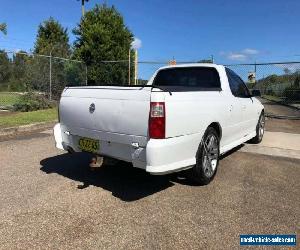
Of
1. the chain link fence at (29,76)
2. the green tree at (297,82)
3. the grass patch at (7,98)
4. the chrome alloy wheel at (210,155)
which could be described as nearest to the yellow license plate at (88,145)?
the chrome alloy wheel at (210,155)

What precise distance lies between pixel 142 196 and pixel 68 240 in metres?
1.46

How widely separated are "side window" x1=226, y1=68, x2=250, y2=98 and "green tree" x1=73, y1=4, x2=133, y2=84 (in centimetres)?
1267

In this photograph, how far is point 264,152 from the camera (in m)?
7.76

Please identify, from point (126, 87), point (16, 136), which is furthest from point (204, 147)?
point (16, 136)

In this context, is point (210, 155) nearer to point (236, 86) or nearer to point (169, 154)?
point (169, 154)

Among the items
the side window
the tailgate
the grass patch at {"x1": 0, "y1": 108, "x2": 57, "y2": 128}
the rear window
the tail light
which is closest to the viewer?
the tail light

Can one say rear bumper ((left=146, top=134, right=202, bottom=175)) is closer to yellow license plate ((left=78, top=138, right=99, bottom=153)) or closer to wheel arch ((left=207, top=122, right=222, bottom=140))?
wheel arch ((left=207, top=122, right=222, bottom=140))

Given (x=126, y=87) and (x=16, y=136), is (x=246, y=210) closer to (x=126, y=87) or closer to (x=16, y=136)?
(x=126, y=87)

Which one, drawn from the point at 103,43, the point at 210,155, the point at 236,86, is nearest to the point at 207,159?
the point at 210,155

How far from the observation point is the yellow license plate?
493 centimetres

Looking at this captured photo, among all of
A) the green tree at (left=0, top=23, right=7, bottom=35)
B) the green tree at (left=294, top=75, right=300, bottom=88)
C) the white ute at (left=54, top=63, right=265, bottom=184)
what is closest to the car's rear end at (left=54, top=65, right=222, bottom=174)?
the white ute at (left=54, top=63, right=265, bottom=184)

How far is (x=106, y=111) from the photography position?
4637 millimetres

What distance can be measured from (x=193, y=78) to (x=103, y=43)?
1617 cm

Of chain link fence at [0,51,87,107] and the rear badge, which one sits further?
chain link fence at [0,51,87,107]
